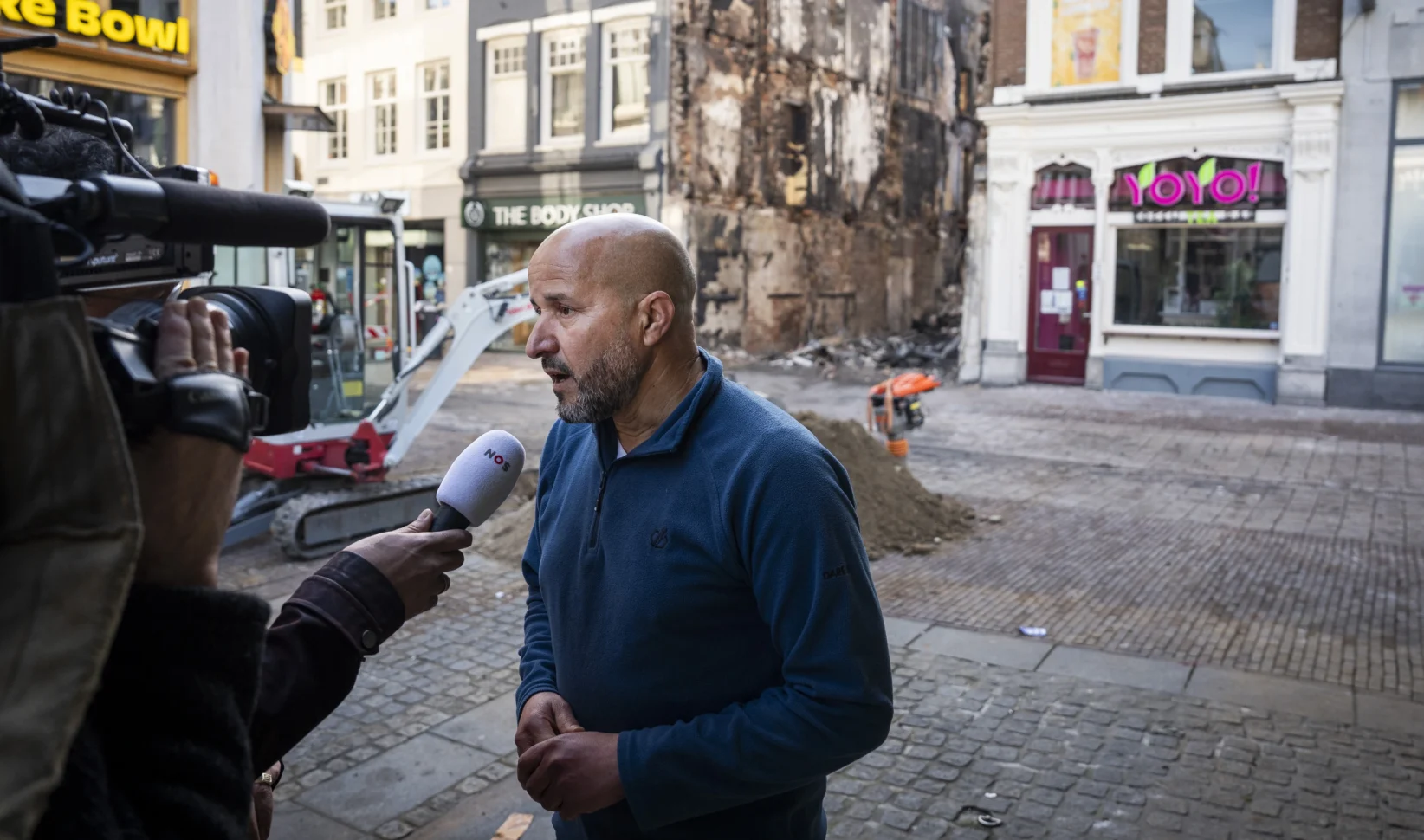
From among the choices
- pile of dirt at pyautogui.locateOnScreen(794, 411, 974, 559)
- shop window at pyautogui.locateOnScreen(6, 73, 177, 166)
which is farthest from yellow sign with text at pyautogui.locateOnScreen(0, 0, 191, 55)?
pile of dirt at pyautogui.locateOnScreen(794, 411, 974, 559)

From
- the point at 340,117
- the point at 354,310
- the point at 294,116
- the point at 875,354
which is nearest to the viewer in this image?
the point at 354,310

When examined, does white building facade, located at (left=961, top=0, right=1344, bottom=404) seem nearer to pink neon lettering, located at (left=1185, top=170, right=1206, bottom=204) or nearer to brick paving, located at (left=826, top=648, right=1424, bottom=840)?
pink neon lettering, located at (left=1185, top=170, right=1206, bottom=204)

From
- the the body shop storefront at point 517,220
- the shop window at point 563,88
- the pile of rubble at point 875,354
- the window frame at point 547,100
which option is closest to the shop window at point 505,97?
the window frame at point 547,100

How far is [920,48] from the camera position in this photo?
33.3 meters

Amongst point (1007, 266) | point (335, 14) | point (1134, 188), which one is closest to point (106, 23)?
point (1007, 266)

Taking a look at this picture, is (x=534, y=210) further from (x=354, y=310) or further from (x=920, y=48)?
(x=354, y=310)

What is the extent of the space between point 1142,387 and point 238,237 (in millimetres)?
20827

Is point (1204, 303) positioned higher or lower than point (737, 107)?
lower

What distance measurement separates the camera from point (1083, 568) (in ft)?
28.2

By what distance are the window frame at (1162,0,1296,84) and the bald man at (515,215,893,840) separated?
65.1ft

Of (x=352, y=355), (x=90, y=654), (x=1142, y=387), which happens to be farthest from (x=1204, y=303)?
(x=90, y=654)

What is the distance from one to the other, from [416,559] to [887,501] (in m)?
7.88

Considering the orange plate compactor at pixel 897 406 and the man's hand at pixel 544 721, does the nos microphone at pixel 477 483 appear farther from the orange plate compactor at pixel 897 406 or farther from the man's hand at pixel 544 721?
the orange plate compactor at pixel 897 406

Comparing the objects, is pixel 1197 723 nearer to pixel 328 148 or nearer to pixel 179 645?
pixel 179 645
